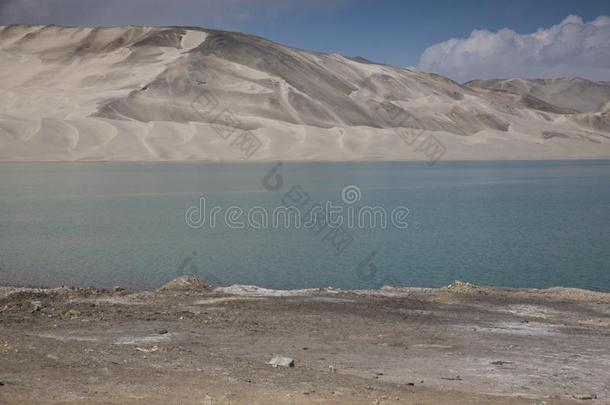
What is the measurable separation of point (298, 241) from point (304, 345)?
51.9ft

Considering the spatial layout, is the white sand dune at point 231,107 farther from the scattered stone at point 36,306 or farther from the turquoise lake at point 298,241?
the scattered stone at point 36,306

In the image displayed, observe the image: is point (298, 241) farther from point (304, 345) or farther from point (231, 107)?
point (231, 107)

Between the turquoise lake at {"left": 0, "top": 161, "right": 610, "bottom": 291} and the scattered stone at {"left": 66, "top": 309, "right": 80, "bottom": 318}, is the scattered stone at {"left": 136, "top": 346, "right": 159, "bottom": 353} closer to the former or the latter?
the scattered stone at {"left": 66, "top": 309, "right": 80, "bottom": 318}

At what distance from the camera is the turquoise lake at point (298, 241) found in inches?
842

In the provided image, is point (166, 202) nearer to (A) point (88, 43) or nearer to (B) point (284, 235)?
(B) point (284, 235)

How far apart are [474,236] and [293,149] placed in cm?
7270

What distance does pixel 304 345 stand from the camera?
12.4m

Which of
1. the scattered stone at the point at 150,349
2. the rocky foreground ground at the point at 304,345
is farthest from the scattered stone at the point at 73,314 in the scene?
the scattered stone at the point at 150,349

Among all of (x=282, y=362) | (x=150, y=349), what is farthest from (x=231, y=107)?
(x=282, y=362)

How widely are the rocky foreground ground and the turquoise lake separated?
3283mm

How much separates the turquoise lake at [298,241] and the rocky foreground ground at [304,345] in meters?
A: 3.28

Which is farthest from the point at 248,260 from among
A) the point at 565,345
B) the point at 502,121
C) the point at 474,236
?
the point at 502,121

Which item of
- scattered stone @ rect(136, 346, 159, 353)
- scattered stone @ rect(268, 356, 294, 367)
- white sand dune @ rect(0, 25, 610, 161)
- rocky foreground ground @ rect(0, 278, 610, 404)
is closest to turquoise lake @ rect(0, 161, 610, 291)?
rocky foreground ground @ rect(0, 278, 610, 404)

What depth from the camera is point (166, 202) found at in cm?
4253
